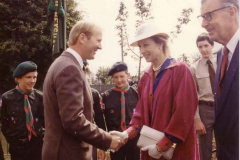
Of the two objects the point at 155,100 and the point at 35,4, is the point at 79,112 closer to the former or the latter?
the point at 155,100

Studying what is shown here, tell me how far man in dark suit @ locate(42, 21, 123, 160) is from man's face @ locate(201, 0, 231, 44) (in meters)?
1.18

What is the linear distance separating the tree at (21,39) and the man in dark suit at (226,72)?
16614 mm

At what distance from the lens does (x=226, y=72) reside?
1.73 metres

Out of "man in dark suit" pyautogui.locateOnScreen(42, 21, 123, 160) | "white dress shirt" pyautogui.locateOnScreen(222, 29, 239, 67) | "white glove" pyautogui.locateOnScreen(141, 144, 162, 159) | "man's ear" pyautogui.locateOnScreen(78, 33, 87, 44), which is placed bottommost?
"white glove" pyautogui.locateOnScreen(141, 144, 162, 159)

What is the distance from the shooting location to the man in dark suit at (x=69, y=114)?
2010 mm

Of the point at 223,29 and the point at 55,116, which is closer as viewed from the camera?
the point at 223,29

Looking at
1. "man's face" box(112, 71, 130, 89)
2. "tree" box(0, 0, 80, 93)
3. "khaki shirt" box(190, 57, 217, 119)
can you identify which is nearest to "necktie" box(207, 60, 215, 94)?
"khaki shirt" box(190, 57, 217, 119)

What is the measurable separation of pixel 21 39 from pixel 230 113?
18248 millimetres

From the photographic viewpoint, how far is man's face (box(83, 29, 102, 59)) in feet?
7.78

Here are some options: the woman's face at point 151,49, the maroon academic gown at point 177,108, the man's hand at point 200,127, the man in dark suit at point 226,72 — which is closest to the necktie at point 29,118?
the maroon academic gown at point 177,108

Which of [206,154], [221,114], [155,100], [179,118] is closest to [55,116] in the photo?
[155,100]

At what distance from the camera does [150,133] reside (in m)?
2.34

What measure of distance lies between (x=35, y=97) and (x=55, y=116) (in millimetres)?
1937

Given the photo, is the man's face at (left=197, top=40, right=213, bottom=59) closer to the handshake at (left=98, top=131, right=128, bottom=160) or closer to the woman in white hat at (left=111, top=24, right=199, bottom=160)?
the woman in white hat at (left=111, top=24, right=199, bottom=160)
